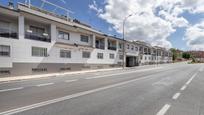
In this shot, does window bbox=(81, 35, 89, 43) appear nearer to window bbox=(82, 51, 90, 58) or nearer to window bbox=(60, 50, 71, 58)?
window bbox=(82, 51, 90, 58)

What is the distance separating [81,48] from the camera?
3341 centimetres

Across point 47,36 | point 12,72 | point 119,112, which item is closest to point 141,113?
point 119,112

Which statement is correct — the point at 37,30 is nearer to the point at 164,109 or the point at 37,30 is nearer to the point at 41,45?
the point at 41,45

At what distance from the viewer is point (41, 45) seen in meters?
25.0

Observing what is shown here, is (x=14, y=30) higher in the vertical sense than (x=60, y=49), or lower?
higher

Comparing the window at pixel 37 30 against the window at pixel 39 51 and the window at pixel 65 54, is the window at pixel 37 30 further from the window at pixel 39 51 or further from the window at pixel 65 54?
the window at pixel 65 54

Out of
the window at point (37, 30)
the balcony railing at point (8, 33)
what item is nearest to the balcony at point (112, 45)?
the window at point (37, 30)

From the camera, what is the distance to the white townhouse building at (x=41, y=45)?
20.9m

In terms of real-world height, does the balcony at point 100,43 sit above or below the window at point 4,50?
above

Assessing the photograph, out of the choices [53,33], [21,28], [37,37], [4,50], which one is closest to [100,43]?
→ [53,33]

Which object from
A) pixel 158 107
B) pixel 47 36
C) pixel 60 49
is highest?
pixel 47 36

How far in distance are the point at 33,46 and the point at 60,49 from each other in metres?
5.26

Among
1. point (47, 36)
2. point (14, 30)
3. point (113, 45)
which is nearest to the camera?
point (14, 30)

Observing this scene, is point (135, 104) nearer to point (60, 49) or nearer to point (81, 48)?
point (60, 49)
